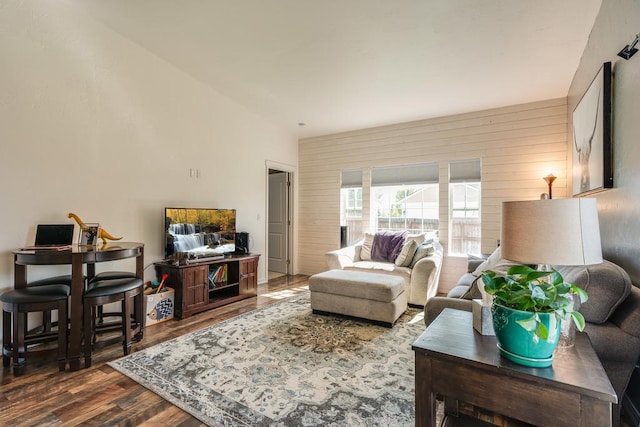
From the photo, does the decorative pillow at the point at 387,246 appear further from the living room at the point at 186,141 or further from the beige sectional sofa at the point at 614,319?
the beige sectional sofa at the point at 614,319

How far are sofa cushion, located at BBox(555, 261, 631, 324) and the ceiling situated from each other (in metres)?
2.05

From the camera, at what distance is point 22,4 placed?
103 inches

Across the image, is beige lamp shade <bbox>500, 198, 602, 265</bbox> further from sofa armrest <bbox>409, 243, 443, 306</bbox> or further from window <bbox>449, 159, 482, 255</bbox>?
window <bbox>449, 159, 482, 255</bbox>

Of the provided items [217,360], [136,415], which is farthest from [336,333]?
[136,415]

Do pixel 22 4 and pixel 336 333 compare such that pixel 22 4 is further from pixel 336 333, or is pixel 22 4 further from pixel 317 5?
pixel 336 333

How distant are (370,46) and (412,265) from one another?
267 cm

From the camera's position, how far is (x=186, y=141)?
3.94 metres

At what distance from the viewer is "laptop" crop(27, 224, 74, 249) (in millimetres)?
2627

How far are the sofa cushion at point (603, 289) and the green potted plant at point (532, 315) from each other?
48 centimetres

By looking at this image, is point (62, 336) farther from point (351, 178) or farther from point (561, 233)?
point (351, 178)

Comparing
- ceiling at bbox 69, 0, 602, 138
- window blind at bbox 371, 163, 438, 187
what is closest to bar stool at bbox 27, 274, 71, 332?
ceiling at bbox 69, 0, 602, 138

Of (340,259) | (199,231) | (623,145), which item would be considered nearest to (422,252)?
(340,259)

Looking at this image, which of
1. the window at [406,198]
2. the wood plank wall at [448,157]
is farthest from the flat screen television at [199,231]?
the window at [406,198]

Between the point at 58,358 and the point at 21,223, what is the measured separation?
1.22 meters
